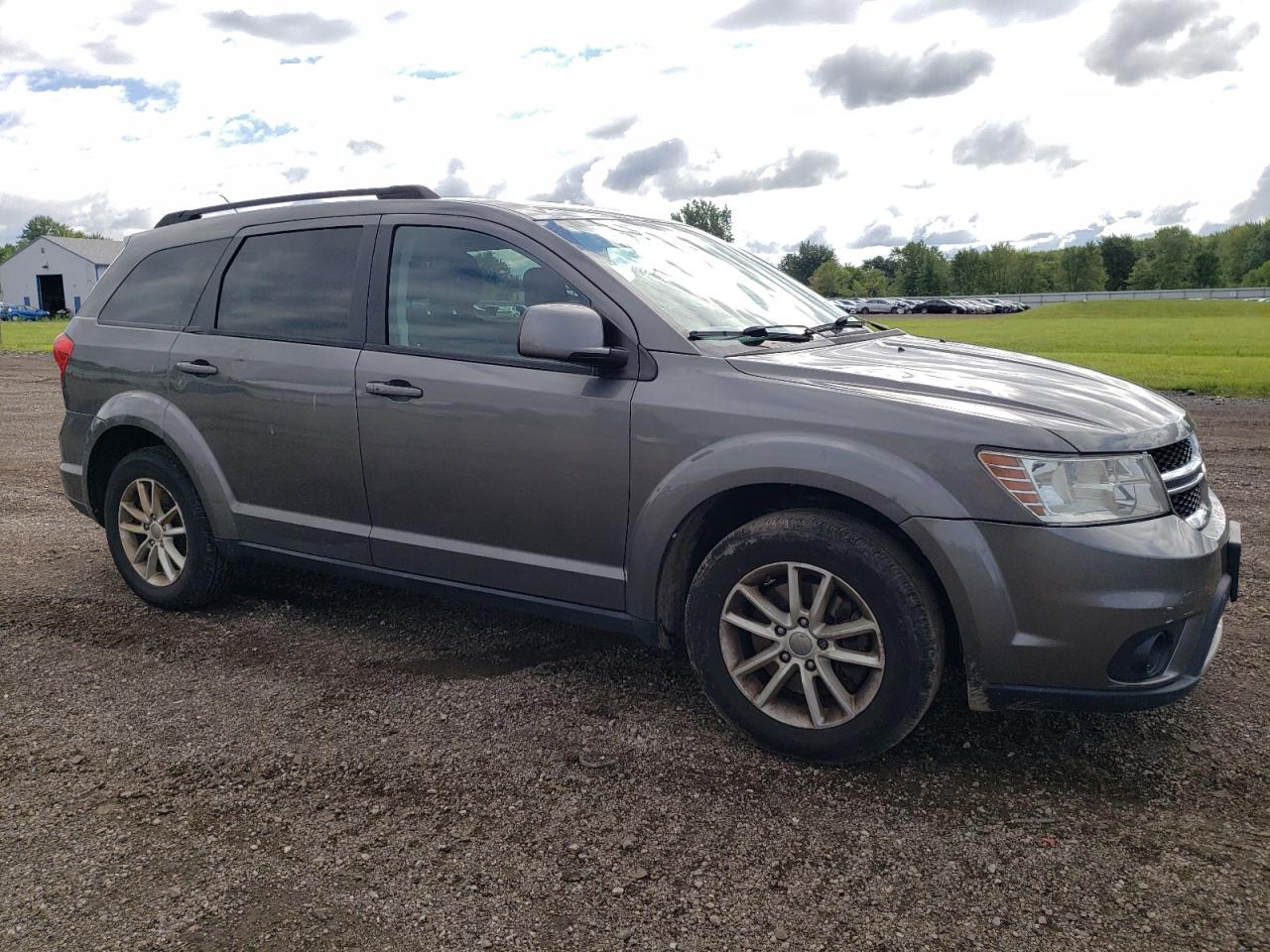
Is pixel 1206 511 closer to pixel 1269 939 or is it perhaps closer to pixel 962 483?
pixel 962 483

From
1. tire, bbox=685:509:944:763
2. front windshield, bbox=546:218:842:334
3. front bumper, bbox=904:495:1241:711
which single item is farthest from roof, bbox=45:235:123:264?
front bumper, bbox=904:495:1241:711

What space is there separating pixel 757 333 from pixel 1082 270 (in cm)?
14404

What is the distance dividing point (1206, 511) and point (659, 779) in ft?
6.54

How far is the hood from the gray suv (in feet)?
0.05

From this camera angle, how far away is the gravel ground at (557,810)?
101 inches

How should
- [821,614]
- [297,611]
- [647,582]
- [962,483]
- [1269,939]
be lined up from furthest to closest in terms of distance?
[297,611], [647,582], [821,614], [962,483], [1269,939]

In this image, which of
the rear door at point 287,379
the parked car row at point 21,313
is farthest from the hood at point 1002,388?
the parked car row at point 21,313

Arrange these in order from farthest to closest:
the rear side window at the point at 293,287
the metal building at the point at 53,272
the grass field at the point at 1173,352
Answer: the metal building at the point at 53,272, the grass field at the point at 1173,352, the rear side window at the point at 293,287

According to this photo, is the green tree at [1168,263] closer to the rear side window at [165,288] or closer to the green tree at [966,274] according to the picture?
the green tree at [966,274]

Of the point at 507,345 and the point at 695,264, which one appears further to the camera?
the point at 695,264

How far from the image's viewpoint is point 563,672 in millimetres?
4215

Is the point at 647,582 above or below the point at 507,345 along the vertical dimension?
below

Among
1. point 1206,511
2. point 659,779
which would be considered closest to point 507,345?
point 659,779

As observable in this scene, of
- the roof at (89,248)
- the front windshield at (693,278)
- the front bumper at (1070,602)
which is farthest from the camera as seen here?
the roof at (89,248)
